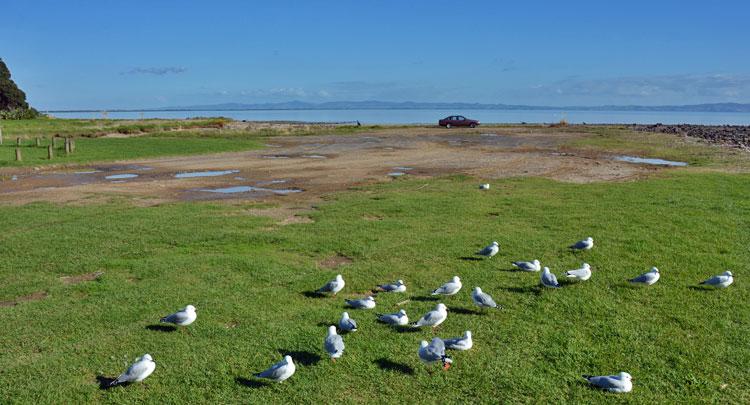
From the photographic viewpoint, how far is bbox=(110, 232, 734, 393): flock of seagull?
734 centimetres

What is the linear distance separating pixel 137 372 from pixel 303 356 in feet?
7.33

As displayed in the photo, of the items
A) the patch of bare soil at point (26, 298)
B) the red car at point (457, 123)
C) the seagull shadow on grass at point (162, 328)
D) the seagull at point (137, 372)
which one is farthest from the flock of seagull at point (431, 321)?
the red car at point (457, 123)

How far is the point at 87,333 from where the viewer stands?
893 centimetres

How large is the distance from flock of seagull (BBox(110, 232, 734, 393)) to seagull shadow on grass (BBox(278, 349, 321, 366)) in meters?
0.23

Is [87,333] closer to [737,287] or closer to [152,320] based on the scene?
[152,320]

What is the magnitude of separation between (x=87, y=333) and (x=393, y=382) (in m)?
5.07

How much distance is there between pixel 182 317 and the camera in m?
8.96

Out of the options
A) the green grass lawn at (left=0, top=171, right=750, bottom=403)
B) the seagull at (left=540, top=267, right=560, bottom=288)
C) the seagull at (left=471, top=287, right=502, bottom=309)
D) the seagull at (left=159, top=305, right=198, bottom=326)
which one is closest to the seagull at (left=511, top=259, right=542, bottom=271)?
the green grass lawn at (left=0, top=171, right=750, bottom=403)

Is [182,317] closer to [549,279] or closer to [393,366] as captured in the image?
[393,366]

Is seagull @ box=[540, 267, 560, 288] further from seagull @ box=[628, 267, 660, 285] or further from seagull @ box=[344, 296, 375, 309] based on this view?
seagull @ box=[344, 296, 375, 309]

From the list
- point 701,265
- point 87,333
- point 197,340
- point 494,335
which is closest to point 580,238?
point 701,265

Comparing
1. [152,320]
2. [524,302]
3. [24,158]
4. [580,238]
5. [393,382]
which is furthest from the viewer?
[24,158]

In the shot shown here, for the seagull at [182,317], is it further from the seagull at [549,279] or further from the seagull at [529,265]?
the seagull at [529,265]

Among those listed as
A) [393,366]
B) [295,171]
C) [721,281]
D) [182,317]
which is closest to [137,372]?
[182,317]
